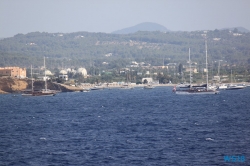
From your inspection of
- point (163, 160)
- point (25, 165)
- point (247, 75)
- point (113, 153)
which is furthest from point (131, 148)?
point (247, 75)

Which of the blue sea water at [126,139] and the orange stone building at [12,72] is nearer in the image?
the blue sea water at [126,139]

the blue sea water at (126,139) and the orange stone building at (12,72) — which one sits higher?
the orange stone building at (12,72)

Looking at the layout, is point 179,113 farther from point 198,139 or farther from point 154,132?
point 198,139

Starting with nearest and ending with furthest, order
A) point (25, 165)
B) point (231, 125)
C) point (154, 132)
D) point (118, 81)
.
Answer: point (25, 165)
point (154, 132)
point (231, 125)
point (118, 81)

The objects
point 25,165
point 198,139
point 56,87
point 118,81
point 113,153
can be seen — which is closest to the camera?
point 25,165

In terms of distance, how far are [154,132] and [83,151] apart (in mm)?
8511

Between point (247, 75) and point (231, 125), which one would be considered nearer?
point (231, 125)

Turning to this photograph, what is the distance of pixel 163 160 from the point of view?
2809cm

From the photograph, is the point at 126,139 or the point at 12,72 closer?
the point at 126,139

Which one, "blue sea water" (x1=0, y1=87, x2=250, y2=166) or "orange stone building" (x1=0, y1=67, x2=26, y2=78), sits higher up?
"orange stone building" (x1=0, y1=67, x2=26, y2=78)

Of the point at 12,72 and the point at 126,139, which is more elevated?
the point at 12,72

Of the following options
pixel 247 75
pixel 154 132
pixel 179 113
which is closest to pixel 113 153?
pixel 154 132

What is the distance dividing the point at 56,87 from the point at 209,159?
9429 cm

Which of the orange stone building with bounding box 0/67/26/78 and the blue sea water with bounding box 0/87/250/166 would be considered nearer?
the blue sea water with bounding box 0/87/250/166
